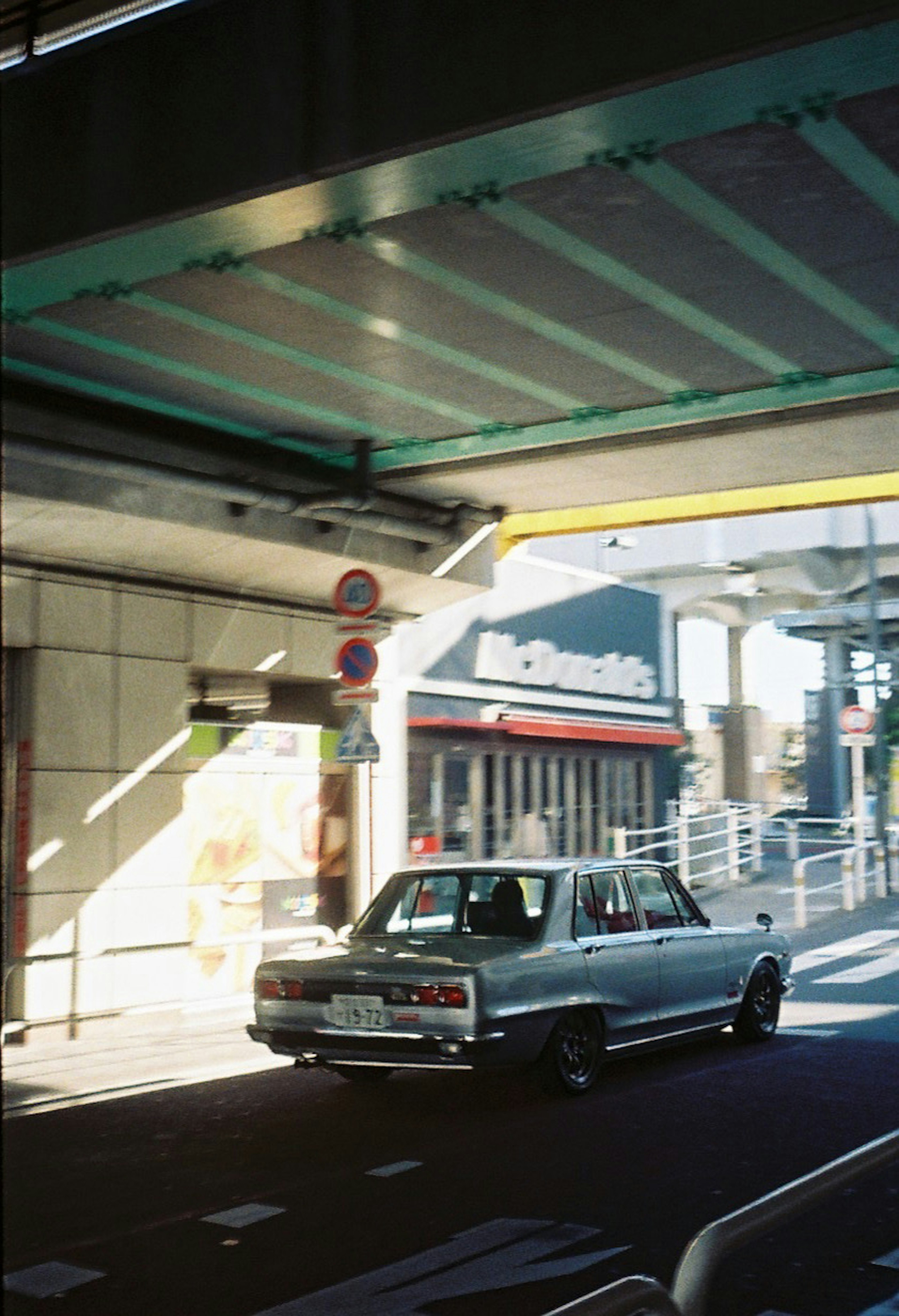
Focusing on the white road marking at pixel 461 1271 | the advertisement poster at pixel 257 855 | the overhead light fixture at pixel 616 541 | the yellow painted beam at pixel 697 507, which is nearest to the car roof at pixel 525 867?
the white road marking at pixel 461 1271

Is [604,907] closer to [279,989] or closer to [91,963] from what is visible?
[279,989]

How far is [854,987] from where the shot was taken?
1520 centimetres

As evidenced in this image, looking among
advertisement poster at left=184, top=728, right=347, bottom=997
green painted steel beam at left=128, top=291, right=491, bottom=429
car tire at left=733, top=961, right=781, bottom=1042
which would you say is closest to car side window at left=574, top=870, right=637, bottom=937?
car tire at left=733, top=961, right=781, bottom=1042

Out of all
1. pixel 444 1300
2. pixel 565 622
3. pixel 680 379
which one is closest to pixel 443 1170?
pixel 444 1300

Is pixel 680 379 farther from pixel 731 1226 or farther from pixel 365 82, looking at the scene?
pixel 731 1226

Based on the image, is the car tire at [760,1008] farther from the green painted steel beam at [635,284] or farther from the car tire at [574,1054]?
the green painted steel beam at [635,284]

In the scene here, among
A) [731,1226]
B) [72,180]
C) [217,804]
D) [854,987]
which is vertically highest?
[72,180]

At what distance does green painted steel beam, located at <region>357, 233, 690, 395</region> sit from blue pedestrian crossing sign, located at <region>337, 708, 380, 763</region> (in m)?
4.39

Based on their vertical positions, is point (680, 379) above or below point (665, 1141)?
above

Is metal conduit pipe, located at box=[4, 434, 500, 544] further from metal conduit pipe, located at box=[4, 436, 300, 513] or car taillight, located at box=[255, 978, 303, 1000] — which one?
car taillight, located at box=[255, 978, 303, 1000]

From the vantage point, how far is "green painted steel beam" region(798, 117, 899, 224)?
656 cm

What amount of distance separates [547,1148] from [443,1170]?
75 centimetres

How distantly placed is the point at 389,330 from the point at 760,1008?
19.8 feet

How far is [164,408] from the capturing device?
38.7 feet
